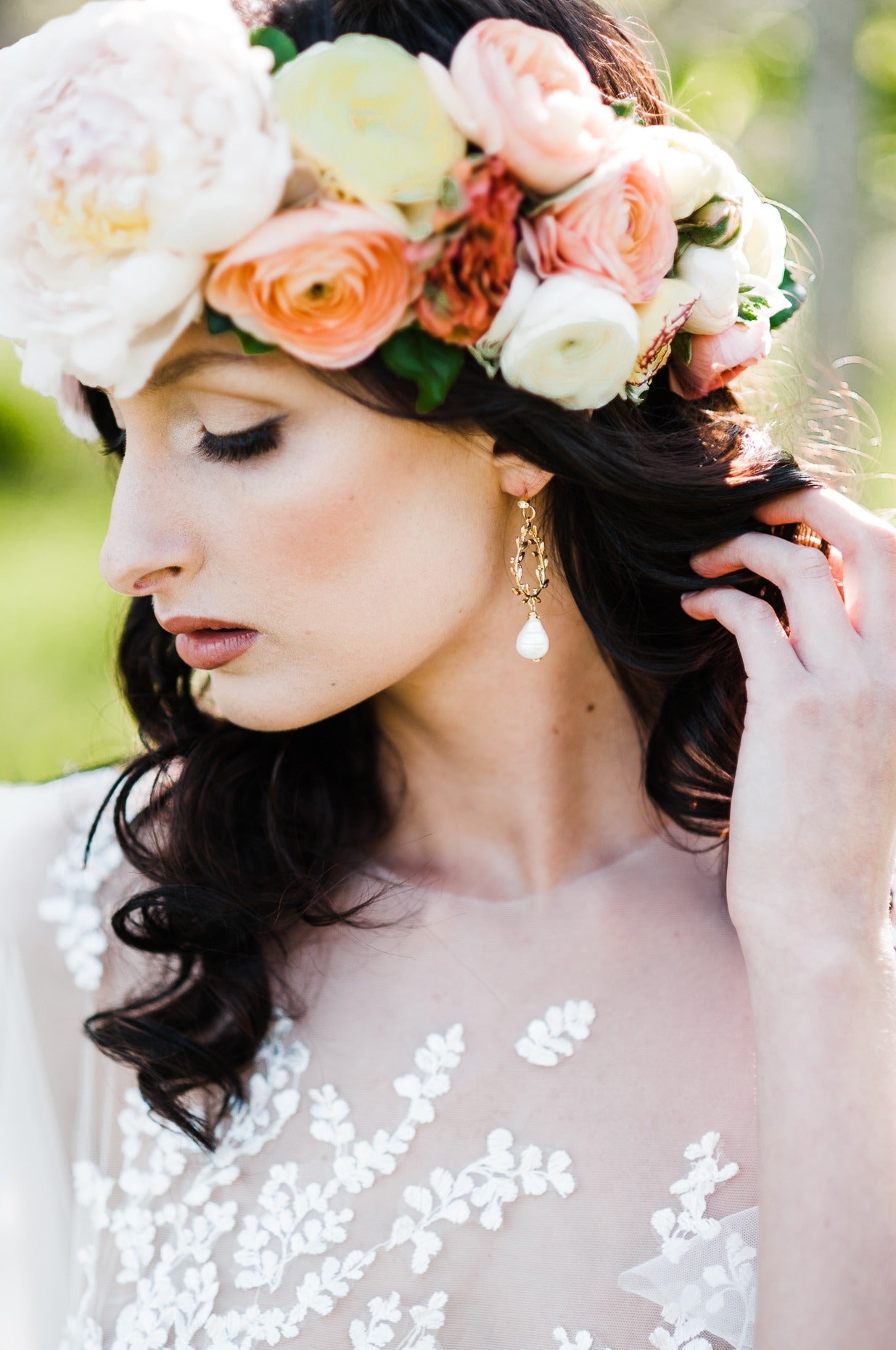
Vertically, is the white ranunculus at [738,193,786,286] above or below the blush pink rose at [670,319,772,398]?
above

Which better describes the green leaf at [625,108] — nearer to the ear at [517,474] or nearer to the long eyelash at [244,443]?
the ear at [517,474]

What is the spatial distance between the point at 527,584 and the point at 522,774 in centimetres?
34

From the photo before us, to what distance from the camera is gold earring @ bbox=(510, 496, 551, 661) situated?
1739 millimetres

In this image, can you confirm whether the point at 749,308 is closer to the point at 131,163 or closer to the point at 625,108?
the point at 625,108

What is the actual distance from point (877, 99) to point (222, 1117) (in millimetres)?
8372

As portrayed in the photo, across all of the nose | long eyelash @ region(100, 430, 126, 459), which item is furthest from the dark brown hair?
the nose

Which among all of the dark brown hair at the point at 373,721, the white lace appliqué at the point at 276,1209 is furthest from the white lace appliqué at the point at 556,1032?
the dark brown hair at the point at 373,721

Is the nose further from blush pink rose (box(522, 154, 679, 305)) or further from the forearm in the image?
the forearm

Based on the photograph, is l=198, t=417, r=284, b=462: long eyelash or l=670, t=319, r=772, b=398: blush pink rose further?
l=670, t=319, r=772, b=398: blush pink rose

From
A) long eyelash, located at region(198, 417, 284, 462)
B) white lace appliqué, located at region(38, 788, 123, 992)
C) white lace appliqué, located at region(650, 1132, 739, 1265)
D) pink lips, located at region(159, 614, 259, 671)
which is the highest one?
long eyelash, located at region(198, 417, 284, 462)

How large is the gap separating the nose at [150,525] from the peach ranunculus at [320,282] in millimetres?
251

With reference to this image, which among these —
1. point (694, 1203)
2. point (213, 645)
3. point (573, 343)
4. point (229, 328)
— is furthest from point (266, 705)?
point (694, 1203)

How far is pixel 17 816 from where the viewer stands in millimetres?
2166

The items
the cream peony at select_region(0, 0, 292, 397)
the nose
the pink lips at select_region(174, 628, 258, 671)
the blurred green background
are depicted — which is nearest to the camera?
the cream peony at select_region(0, 0, 292, 397)
